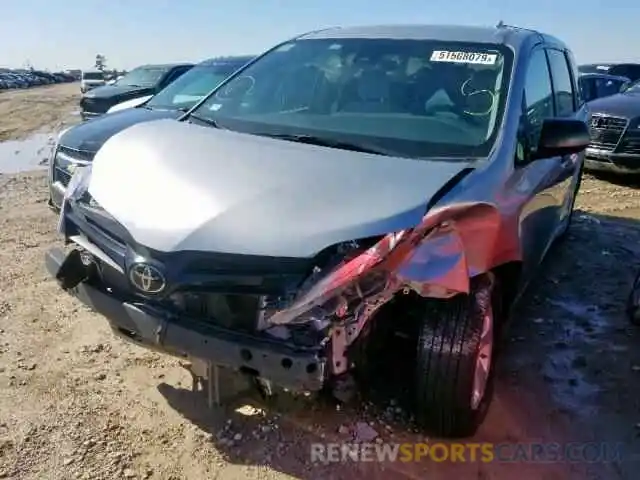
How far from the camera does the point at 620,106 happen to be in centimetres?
902

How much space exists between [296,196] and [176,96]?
5501mm

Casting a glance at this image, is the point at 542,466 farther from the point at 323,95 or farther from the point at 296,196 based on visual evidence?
the point at 323,95

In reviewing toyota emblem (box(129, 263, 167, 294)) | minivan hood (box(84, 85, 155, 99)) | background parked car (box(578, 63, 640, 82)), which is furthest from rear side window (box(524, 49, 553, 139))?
background parked car (box(578, 63, 640, 82))

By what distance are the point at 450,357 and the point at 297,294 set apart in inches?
30.1

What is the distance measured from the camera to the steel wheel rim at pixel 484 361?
2793 millimetres

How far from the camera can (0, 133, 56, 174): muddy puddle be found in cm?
1074

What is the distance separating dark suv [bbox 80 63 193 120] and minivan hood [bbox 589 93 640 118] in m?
6.58

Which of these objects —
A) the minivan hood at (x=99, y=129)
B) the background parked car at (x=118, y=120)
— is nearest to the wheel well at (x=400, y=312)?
the background parked car at (x=118, y=120)

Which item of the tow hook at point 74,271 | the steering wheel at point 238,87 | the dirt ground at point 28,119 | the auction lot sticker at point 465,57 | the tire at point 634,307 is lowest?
the dirt ground at point 28,119

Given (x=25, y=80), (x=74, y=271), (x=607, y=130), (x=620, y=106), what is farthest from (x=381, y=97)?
(x=25, y=80)

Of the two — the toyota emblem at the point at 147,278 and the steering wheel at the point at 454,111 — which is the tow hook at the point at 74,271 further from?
the steering wheel at the point at 454,111

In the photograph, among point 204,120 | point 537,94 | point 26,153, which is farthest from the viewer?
point 26,153

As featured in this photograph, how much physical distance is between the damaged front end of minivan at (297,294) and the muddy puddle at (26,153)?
8.81 meters

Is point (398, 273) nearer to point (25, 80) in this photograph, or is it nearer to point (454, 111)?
point (454, 111)
